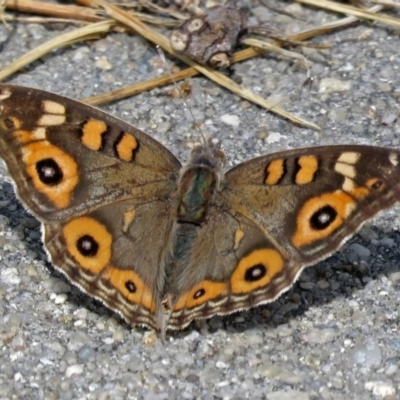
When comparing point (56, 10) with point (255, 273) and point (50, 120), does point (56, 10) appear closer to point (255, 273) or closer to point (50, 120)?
point (50, 120)

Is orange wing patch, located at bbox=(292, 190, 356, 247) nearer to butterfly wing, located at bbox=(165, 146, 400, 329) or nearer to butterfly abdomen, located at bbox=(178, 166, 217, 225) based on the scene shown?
butterfly wing, located at bbox=(165, 146, 400, 329)

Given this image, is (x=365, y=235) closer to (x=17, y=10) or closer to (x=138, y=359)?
(x=138, y=359)

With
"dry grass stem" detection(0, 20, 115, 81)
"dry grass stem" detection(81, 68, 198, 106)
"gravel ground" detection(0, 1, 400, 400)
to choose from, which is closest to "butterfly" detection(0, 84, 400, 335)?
"gravel ground" detection(0, 1, 400, 400)

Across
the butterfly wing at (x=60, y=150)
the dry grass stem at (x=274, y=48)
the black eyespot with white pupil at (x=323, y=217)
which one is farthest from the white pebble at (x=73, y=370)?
the dry grass stem at (x=274, y=48)

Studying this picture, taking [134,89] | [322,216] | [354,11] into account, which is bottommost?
[134,89]

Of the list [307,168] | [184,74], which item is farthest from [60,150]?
[184,74]

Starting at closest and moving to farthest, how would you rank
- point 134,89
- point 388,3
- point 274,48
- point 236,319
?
point 236,319 → point 134,89 → point 274,48 → point 388,3

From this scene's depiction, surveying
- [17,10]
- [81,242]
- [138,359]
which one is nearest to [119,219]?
[81,242]
